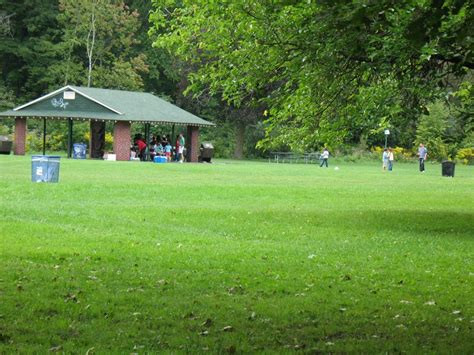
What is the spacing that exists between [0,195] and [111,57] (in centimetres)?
5487

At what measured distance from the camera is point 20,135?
57.7 meters

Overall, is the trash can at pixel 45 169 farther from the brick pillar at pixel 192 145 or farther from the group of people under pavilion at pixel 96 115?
the brick pillar at pixel 192 145

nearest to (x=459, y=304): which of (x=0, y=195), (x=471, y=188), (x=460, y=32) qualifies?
(x=460, y=32)

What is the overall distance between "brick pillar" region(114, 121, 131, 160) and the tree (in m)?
34.6

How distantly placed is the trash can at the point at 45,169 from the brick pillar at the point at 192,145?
1200 inches

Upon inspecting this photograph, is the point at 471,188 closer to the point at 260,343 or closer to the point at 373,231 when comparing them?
the point at 373,231

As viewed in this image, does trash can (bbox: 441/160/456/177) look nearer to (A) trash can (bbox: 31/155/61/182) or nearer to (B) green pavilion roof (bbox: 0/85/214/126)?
(B) green pavilion roof (bbox: 0/85/214/126)

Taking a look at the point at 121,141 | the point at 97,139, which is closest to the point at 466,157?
the point at 121,141

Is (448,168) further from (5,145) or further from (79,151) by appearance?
(5,145)

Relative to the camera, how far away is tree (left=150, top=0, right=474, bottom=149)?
16.3m

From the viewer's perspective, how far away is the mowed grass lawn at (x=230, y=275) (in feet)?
26.6

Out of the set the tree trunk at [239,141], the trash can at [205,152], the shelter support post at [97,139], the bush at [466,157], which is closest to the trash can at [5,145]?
the shelter support post at [97,139]

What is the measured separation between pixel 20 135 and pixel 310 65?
42932mm

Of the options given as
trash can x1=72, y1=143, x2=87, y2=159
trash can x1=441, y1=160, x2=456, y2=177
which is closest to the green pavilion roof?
trash can x1=72, y1=143, x2=87, y2=159
